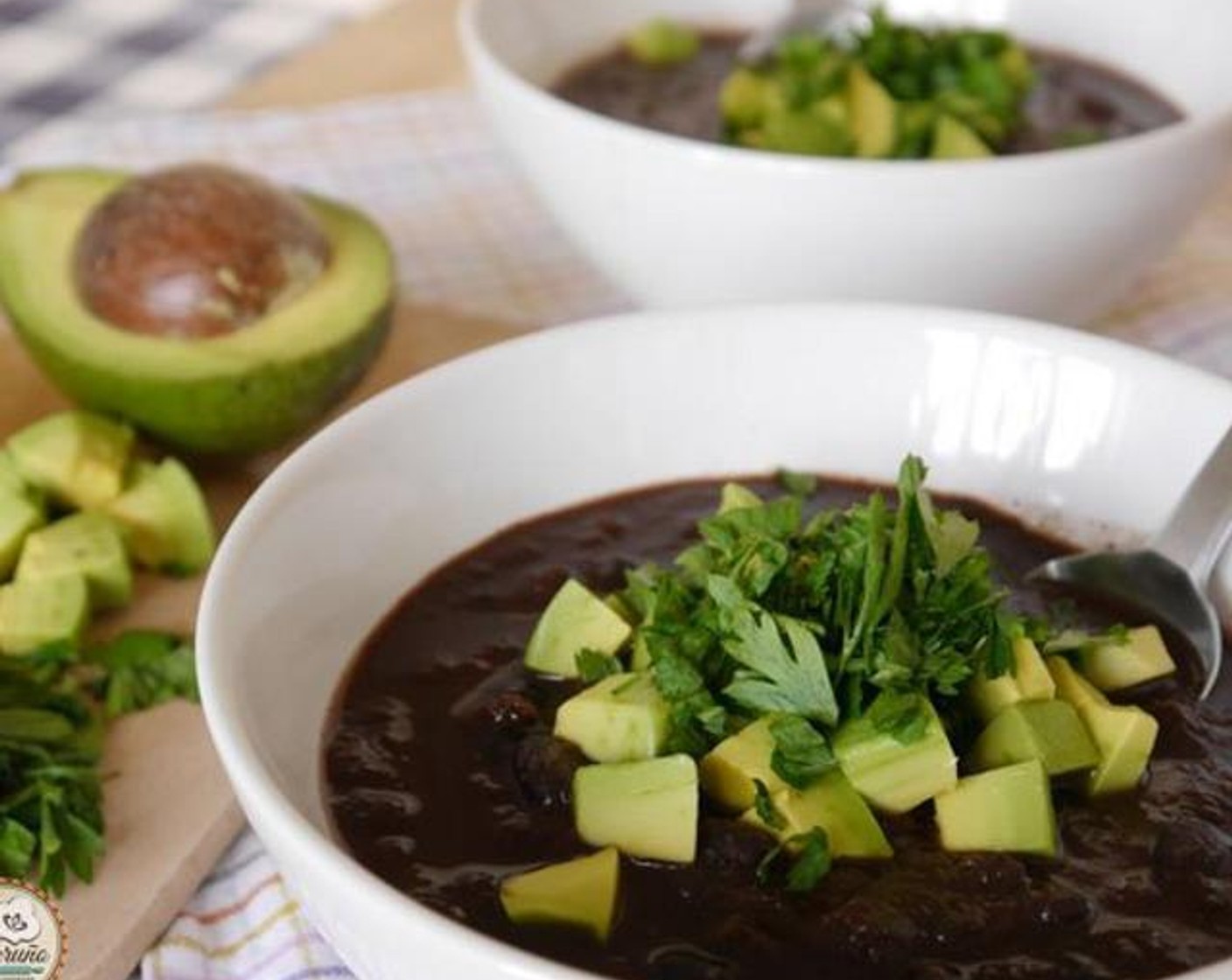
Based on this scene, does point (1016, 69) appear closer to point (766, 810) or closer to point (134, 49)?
point (766, 810)

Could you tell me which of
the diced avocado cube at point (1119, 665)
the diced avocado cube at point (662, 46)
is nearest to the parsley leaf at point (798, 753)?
the diced avocado cube at point (1119, 665)

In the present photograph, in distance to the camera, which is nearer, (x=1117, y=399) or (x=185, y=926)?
(x=185, y=926)

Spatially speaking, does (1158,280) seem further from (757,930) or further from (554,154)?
(757,930)

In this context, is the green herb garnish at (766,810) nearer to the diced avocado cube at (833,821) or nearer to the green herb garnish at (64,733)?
the diced avocado cube at (833,821)

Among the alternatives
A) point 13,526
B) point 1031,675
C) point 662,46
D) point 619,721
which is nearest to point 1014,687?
point 1031,675

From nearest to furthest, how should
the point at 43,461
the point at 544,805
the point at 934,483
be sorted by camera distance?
the point at 544,805 → the point at 934,483 → the point at 43,461

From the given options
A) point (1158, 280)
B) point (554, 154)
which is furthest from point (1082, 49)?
point (554, 154)

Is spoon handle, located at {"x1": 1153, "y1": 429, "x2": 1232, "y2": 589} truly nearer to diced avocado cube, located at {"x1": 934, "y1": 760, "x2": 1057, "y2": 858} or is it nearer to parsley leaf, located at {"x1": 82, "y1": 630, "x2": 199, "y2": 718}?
diced avocado cube, located at {"x1": 934, "y1": 760, "x2": 1057, "y2": 858}

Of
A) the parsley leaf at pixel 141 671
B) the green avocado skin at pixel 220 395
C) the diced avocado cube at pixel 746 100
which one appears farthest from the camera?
the diced avocado cube at pixel 746 100
